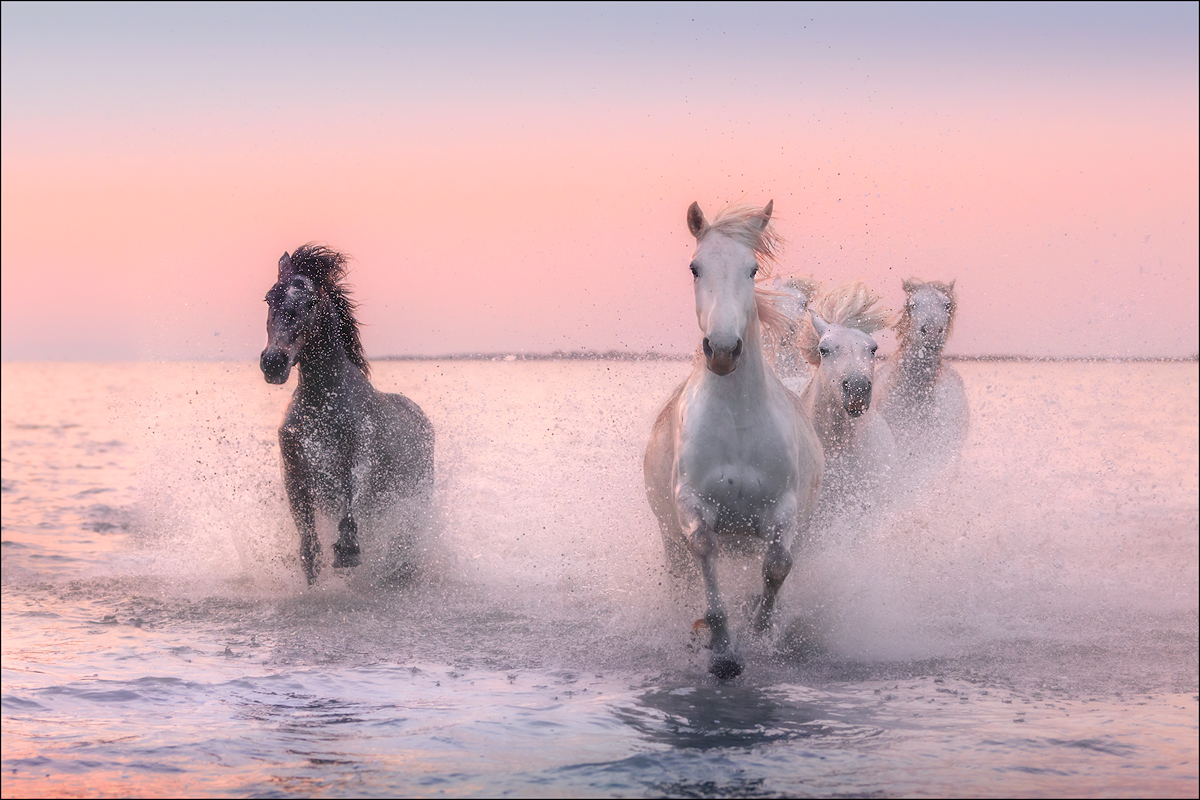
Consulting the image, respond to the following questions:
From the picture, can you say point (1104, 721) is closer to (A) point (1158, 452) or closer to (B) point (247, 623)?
(B) point (247, 623)

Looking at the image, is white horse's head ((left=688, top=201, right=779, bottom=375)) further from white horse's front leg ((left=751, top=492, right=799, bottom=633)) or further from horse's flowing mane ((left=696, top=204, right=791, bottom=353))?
white horse's front leg ((left=751, top=492, right=799, bottom=633))

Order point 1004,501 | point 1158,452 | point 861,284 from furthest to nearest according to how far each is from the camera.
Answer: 1. point 1158,452
2. point 1004,501
3. point 861,284

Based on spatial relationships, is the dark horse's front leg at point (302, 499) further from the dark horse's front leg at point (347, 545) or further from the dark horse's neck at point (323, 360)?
the dark horse's neck at point (323, 360)

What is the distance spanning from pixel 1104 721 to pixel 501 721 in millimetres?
2598

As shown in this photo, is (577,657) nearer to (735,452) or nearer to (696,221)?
(735,452)

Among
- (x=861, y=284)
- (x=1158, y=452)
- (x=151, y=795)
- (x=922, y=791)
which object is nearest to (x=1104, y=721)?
(x=922, y=791)

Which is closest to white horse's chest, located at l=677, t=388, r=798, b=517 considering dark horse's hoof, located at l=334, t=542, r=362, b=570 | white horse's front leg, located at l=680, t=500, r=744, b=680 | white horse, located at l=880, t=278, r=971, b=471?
white horse's front leg, located at l=680, t=500, r=744, b=680

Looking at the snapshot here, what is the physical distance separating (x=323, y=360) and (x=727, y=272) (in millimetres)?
3755

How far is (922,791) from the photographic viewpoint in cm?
379

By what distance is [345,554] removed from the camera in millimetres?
7145

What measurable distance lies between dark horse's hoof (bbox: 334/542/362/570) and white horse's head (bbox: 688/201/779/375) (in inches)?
130

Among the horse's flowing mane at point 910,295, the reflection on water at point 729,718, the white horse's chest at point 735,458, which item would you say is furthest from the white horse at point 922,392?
the reflection on water at point 729,718

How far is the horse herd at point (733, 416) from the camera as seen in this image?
17.4 ft

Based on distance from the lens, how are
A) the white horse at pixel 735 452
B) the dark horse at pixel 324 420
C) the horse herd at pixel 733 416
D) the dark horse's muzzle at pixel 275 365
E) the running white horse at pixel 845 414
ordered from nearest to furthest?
the white horse at pixel 735 452 < the horse herd at pixel 733 416 < the running white horse at pixel 845 414 < the dark horse's muzzle at pixel 275 365 < the dark horse at pixel 324 420
